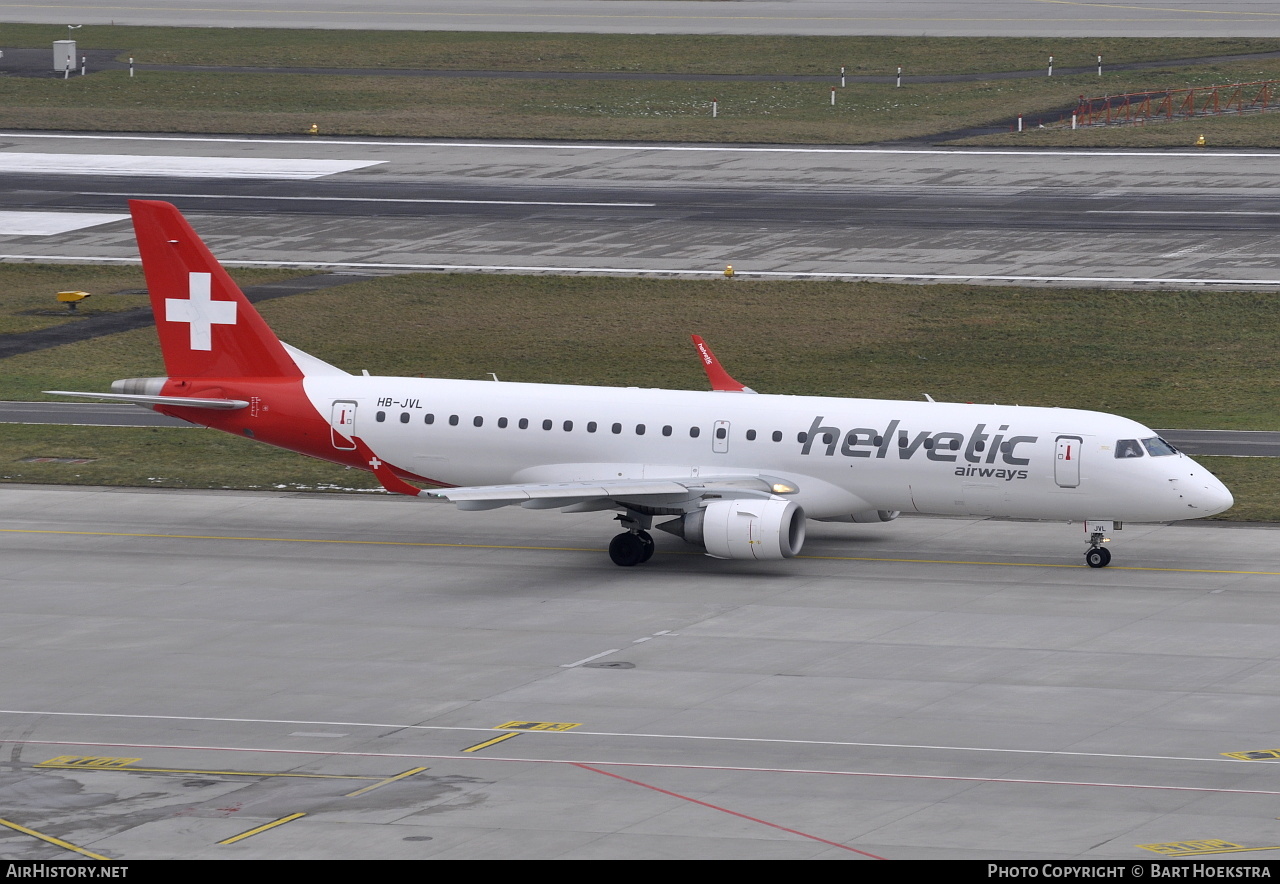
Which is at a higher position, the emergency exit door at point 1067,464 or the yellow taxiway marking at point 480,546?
the emergency exit door at point 1067,464

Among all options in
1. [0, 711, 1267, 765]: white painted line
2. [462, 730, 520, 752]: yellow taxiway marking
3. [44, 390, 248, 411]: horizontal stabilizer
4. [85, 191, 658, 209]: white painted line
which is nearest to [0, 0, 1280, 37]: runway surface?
[85, 191, 658, 209]: white painted line

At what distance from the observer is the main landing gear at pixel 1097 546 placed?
4272 cm

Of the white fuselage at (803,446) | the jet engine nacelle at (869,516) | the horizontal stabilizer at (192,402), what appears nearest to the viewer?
the white fuselage at (803,446)

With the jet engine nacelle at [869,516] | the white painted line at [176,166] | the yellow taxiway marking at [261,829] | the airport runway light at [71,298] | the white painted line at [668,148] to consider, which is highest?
the white painted line at [668,148]

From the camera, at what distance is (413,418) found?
1800 inches

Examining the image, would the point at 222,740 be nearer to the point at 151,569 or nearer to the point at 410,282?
the point at 151,569

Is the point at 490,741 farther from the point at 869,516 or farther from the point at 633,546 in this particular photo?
the point at 869,516

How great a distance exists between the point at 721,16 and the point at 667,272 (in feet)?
224

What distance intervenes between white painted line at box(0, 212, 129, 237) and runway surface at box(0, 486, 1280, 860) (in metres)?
37.2

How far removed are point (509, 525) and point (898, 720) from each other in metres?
17.5

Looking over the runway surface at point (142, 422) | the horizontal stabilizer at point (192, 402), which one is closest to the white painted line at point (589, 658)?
the horizontal stabilizer at point (192, 402)

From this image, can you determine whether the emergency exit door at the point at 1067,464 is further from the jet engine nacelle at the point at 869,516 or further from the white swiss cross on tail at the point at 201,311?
the white swiss cross on tail at the point at 201,311

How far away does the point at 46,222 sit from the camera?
85.4 m

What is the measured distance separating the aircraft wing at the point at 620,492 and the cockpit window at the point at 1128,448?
277 inches
